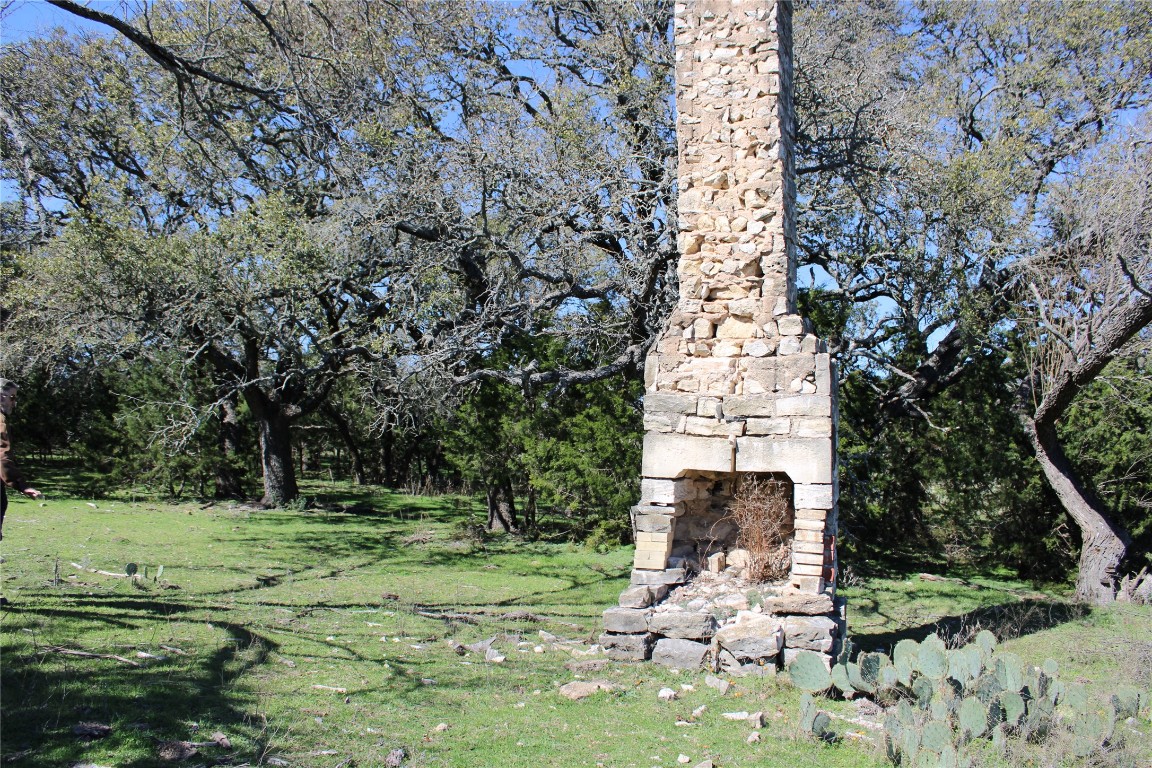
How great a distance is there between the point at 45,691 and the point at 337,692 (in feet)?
5.65

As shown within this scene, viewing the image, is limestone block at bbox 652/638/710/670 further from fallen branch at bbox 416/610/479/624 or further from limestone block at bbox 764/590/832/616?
fallen branch at bbox 416/610/479/624

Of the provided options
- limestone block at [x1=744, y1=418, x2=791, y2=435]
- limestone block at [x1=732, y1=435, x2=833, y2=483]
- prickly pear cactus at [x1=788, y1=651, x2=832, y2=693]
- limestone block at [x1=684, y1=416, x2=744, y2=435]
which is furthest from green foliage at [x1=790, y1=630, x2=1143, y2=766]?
limestone block at [x1=684, y1=416, x2=744, y2=435]

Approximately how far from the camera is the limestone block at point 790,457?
294 inches

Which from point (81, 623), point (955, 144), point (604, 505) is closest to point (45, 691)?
point (81, 623)

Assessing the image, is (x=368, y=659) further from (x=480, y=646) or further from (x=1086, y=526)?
(x=1086, y=526)

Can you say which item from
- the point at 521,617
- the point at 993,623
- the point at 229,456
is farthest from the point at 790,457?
the point at 229,456

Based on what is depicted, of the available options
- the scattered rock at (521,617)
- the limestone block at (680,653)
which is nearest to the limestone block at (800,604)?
the limestone block at (680,653)

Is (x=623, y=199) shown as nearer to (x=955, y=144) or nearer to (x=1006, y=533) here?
(x=955, y=144)

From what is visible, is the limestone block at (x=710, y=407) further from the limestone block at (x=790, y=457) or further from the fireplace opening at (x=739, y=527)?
the fireplace opening at (x=739, y=527)

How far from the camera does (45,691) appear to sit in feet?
16.6

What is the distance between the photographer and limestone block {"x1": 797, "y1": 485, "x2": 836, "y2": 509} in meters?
7.45

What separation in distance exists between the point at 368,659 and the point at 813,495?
12.9 feet

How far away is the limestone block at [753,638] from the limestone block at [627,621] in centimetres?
67

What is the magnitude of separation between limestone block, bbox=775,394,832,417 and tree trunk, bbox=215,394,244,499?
1437 centimetres
